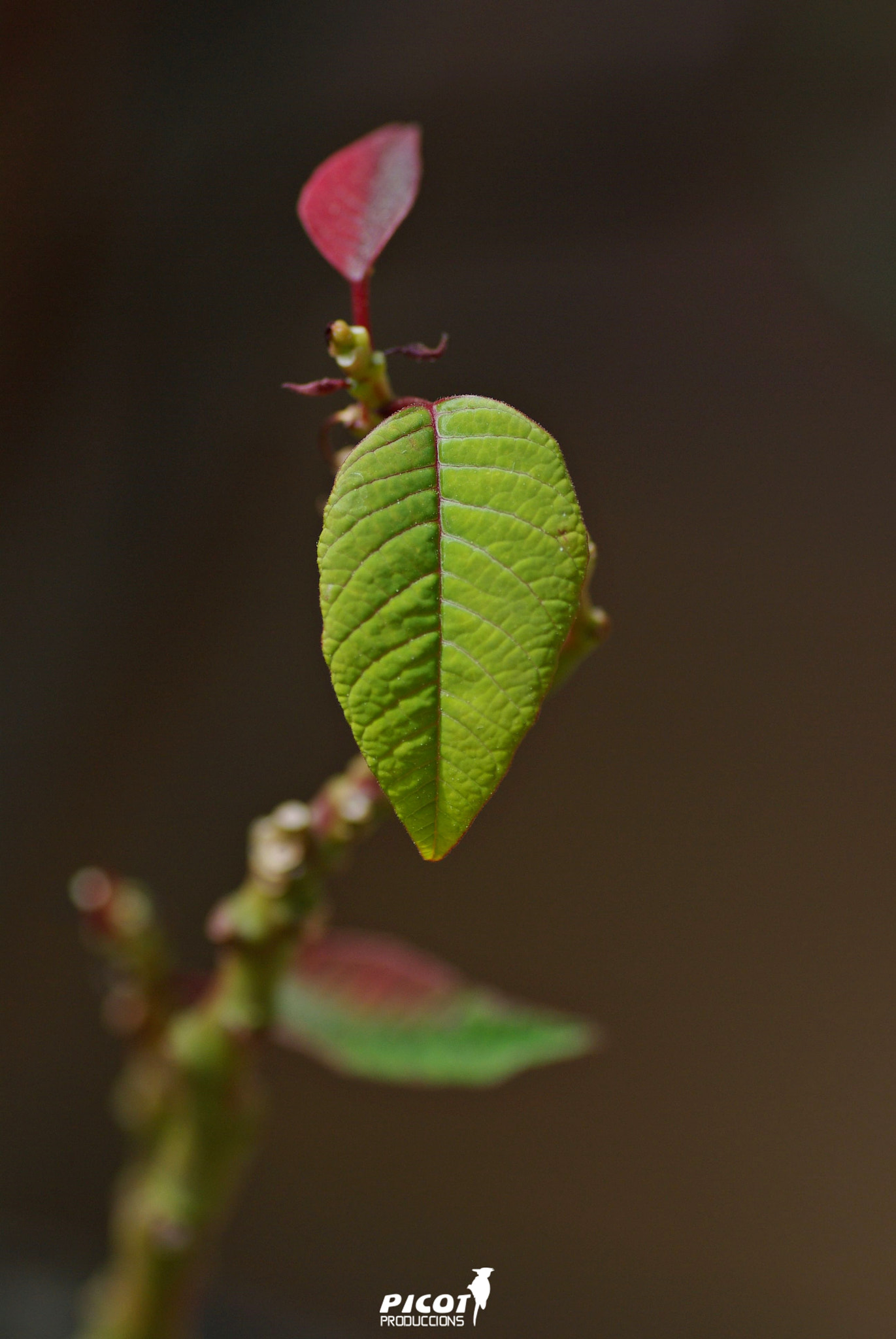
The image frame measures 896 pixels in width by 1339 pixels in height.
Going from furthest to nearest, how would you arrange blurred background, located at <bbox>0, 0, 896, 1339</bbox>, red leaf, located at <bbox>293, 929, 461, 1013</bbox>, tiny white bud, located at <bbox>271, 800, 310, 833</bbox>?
1. blurred background, located at <bbox>0, 0, 896, 1339</bbox>
2. red leaf, located at <bbox>293, 929, 461, 1013</bbox>
3. tiny white bud, located at <bbox>271, 800, 310, 833</bbox>

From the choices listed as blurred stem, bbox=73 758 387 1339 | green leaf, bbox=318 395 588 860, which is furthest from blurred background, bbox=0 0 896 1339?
green leaf, bbox=318 395 588 860

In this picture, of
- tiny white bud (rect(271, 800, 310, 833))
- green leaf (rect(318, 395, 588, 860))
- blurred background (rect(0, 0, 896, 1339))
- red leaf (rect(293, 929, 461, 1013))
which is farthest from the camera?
blurred background (rect(0, 0, 896, 1339))

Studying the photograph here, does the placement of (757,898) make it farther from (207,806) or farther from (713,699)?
(207,806)

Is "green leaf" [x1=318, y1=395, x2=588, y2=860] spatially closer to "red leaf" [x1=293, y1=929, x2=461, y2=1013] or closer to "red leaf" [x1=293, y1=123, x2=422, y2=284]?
"red leaf" [x1=293, y1=123, x2=422, y2=284]

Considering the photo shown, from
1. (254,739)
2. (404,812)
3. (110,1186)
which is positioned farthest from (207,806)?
(404,812)

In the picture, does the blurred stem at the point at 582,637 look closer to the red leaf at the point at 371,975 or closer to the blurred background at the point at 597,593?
the red leaf at the point at 371,975

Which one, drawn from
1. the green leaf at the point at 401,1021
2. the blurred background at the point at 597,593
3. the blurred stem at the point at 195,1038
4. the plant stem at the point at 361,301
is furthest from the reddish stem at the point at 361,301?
the blurred background at the point at 597,593

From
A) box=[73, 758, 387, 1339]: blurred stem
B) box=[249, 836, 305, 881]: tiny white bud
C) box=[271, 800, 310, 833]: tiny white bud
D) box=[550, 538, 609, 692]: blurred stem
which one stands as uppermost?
box=[550, 538, 609, 692]: blurred stem
